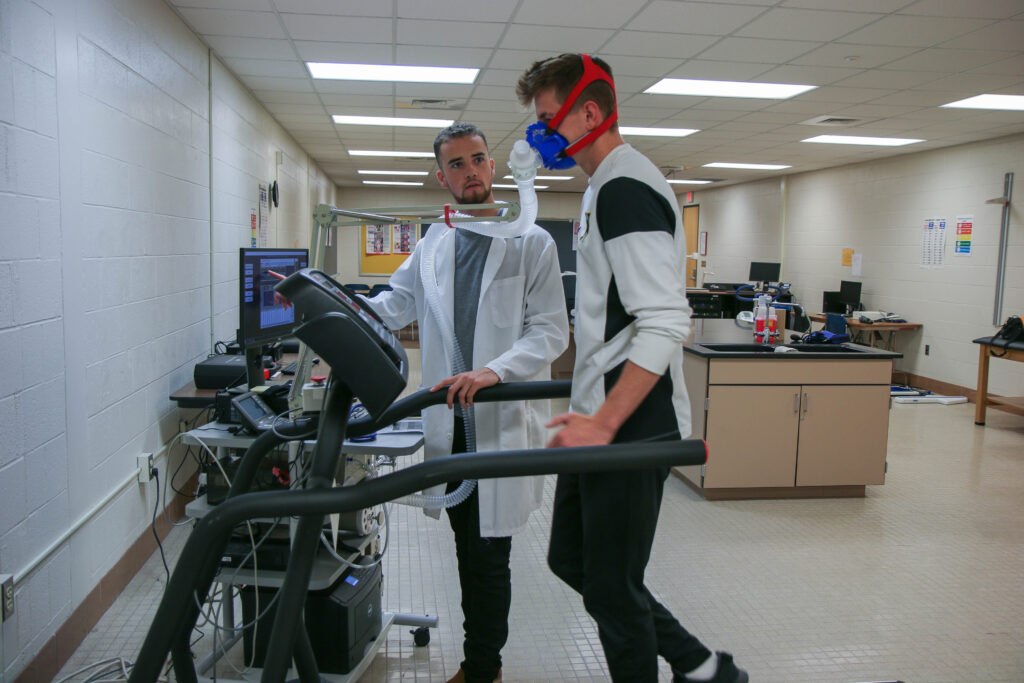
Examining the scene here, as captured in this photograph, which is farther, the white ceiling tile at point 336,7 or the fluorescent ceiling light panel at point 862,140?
the fluorescent ceiling light panel at point 862,140

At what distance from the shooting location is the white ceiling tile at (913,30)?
151 inches

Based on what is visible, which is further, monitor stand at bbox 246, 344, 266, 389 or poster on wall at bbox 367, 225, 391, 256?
poster on wall at bbox 367, 225, 391, 256

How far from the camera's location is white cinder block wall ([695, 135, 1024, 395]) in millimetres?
7055

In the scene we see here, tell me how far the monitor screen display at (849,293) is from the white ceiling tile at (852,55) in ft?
14.4

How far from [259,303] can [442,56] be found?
283 cm

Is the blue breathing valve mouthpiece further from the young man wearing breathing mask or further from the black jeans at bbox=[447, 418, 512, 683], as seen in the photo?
the black jeans at bbox=[447, 418, 512, 683]

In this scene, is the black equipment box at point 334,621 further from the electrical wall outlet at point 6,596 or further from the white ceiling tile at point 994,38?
the white ceiling tile at point 994,38

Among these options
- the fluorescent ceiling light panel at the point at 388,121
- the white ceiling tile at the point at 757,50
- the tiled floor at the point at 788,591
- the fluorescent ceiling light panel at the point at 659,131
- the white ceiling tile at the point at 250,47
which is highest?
the fluorescent ceiling light panel at the point at 659,131

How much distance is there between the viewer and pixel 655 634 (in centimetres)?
152

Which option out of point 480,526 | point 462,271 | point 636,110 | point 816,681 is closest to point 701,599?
point 816,681

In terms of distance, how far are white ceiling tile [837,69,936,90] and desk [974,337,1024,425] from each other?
2158 millimetres

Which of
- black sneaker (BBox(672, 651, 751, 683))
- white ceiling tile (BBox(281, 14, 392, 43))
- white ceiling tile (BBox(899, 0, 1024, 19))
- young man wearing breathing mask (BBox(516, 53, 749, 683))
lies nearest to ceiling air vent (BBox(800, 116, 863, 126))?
white ceiling tile (BBox(899, 0, 1024, 19))

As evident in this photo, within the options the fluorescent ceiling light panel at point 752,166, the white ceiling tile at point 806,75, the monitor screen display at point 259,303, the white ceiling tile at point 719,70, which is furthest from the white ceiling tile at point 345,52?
the fluorescent ceiling light panel at point 752,166

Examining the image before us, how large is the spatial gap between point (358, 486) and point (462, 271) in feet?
3.39
